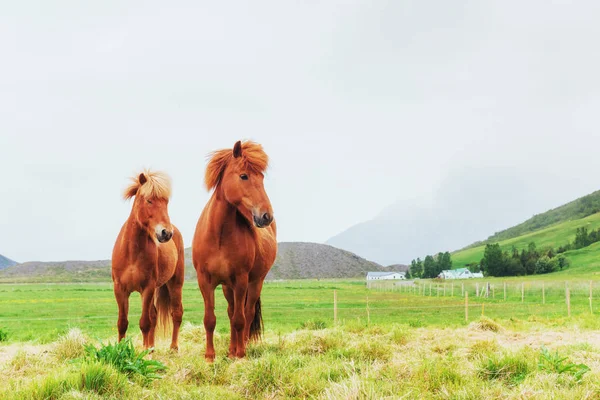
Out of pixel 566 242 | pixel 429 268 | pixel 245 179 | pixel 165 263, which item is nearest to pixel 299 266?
pixel 429 268

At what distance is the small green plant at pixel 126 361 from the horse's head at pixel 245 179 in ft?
6.62

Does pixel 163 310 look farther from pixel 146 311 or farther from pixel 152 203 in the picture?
pixel 152 203

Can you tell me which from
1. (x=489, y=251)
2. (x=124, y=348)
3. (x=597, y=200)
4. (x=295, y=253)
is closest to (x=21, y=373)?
(x=124, y=348)

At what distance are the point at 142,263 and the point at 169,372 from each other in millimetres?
1895

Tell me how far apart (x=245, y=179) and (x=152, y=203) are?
1428 mm

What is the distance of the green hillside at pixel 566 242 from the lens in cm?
9038

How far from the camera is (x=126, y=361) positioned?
514 cm

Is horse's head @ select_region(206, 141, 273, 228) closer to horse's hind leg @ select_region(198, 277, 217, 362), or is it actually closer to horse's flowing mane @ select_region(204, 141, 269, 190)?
horse's flowing mane @ select_region(204, 141, 269, 190)

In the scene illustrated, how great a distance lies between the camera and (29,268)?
134 meters

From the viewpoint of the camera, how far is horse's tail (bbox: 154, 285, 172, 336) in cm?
843

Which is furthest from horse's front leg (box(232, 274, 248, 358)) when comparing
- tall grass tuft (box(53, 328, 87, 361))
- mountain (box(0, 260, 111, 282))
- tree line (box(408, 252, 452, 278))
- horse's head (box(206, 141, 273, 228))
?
mountain (box(0, 260, 111, 282))

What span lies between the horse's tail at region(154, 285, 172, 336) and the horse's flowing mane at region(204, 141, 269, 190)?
120 inches

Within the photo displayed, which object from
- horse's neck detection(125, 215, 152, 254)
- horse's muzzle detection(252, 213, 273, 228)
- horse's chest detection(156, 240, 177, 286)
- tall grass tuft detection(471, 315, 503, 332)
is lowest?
tall grass tuft detection(471, 315, 503, 332)

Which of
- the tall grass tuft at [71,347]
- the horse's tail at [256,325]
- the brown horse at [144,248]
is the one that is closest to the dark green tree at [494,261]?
the horse's tail at [256,325]
